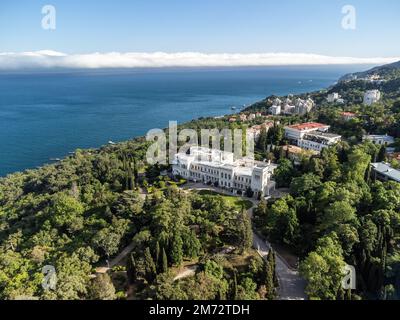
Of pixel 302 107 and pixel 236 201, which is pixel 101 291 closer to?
pixel 236 201

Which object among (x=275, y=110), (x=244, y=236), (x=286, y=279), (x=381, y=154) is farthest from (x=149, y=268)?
(x=275, y=110)

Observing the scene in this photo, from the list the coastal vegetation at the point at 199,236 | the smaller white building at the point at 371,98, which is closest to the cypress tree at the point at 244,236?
the coastal vegetation at the point at 199,236

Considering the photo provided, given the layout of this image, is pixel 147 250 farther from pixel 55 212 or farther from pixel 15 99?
pixel 15 99

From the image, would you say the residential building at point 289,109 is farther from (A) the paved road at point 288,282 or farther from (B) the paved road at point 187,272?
(B) the paved road at point 187,272

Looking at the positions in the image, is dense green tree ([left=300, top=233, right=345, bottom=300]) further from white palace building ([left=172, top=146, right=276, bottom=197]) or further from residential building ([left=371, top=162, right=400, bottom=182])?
residential building ([left=371, top=162, right=400, bottom=182])
